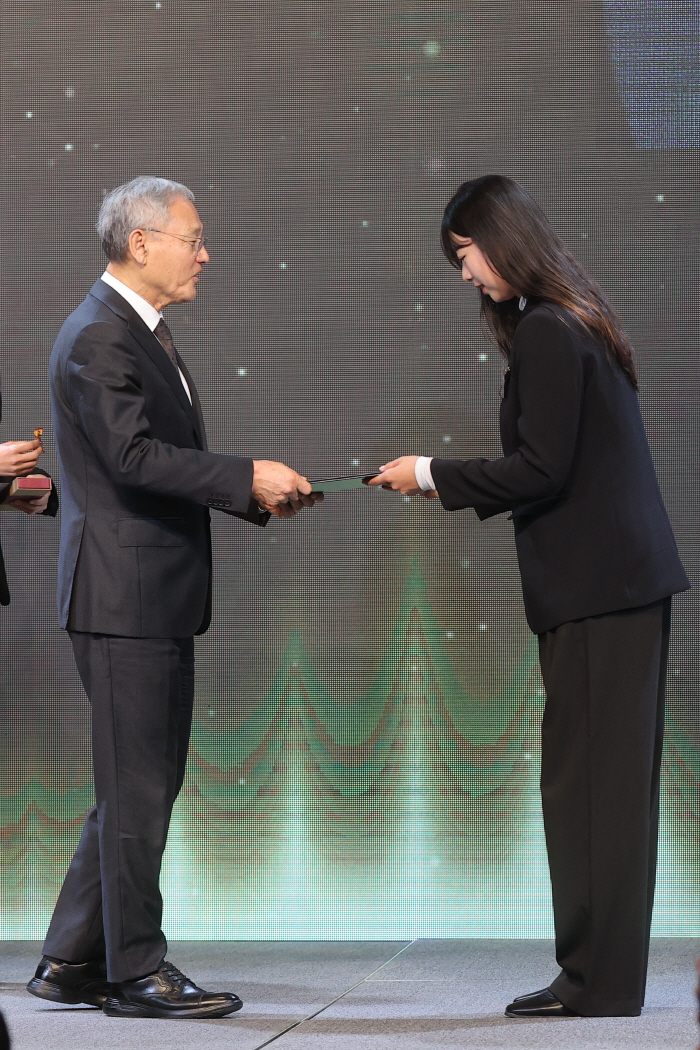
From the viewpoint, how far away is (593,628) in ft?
7.09

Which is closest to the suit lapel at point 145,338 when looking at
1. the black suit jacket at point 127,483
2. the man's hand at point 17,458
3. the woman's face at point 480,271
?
the black suit jacket at point 127,483

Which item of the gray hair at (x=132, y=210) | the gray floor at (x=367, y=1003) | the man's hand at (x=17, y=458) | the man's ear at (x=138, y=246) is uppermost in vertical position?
the gray hair at (x=132, y=210)

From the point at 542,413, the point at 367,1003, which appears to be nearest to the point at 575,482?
the point at 542,413

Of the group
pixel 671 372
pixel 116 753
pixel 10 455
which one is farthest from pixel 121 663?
pixel 671 372

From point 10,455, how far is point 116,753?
0.63 m

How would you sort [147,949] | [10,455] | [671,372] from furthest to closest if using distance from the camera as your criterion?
[671,372] < [10,455] < [147,949]

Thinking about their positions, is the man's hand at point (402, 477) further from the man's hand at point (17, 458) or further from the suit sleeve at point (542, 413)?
the man's hand at point (17, 458)

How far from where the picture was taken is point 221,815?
3.12 m

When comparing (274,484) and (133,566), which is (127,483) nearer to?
(133,566)

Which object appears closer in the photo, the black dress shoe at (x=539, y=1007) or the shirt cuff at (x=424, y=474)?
the black dress shoe at (x=539, y=1007)

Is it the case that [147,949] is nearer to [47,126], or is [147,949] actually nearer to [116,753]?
[116,753]

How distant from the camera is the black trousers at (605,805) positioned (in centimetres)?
212

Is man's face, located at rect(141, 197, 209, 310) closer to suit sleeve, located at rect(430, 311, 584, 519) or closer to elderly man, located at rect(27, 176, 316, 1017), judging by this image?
elderly man, located at rect(27, 176, 316, 1017)

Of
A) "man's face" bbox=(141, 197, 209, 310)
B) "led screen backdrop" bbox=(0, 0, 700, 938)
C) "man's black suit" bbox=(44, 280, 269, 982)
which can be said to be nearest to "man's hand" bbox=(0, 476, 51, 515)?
"man's black suit" bbox=(44, 280, 269, 982)
